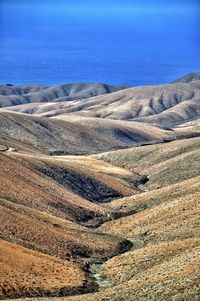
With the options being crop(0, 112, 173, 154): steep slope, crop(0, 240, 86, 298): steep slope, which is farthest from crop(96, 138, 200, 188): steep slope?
crop(0, 240, 86, 298): steep slope

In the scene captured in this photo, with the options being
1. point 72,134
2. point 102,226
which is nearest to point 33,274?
point 102,226

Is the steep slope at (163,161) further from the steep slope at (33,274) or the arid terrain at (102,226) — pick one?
the steep slope at (33,274)

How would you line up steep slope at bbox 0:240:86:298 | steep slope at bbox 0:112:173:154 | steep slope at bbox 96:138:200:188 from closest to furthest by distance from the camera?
1. steep slope at bbox 0:240:86:298
2. steep slope at bbox 96:138:200:188
3. steep slope at bbox 0:112:173:154

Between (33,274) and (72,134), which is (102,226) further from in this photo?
(72,134)

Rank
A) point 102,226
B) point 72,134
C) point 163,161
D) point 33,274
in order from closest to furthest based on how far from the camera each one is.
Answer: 1. point 33,274
2. point 102,226
3. point 163,161
4. point 72,134

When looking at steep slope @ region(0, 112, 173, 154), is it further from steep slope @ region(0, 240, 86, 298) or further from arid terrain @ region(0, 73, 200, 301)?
steep slope @ region(0, 240, 86, 298)

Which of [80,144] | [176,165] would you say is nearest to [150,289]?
[176,165]

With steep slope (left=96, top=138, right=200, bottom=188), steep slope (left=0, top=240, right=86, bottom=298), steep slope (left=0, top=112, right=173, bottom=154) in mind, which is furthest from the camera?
steep slope (left=0, top=112, right=173, bottom=154)

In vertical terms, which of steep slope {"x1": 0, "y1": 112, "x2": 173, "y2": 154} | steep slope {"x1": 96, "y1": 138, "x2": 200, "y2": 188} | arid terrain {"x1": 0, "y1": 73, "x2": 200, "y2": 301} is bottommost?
steep slope {"x1": 0, "y1": 112, "x2": 173, "y2": 154}

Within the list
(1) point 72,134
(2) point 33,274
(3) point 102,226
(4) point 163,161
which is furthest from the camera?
(1) point 72,134

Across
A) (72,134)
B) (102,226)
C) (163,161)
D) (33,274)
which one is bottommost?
(72,134)

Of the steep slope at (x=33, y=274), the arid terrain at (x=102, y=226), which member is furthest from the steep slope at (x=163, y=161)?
the steep slope at (x=33, y=274)
